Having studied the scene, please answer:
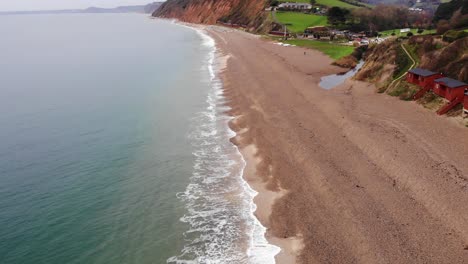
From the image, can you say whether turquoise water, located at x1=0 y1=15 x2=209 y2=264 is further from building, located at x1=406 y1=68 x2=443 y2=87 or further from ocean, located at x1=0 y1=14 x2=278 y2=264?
building, located at x1=406 y1=68 x2=443 y2=87

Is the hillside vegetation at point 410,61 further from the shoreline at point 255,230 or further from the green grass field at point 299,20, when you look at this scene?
the green grass field at point 299,20

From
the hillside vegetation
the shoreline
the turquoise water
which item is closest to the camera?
the shoreline

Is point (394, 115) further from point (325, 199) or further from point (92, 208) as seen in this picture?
point (92, 208)

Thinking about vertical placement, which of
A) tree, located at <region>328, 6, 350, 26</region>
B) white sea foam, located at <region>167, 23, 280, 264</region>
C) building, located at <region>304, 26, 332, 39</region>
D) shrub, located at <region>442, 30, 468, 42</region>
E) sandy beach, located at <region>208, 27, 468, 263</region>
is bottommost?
building, located at <region>304, 26, 332, 39</region>

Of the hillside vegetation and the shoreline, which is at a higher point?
the hillside vegetation

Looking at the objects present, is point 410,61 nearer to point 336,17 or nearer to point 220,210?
point 220,210

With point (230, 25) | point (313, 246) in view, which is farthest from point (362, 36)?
point (313, 246)

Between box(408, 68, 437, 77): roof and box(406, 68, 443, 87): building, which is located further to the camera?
box(408, 68, 437, 77): roof

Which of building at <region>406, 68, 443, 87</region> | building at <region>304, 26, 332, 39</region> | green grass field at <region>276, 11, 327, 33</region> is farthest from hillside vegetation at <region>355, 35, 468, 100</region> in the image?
green grass field at <region>276, 11, 327, 33</region>
